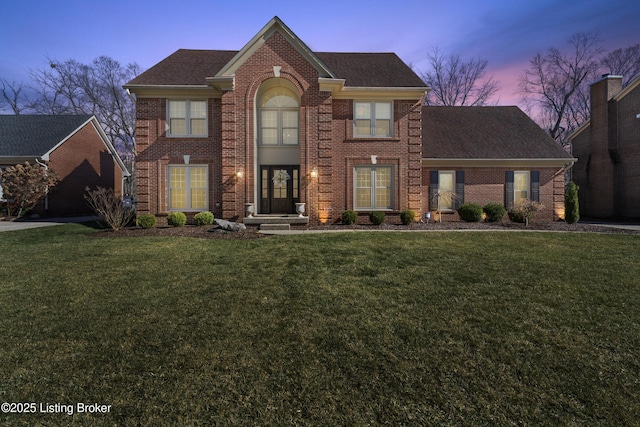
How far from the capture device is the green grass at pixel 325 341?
2355 millimetres

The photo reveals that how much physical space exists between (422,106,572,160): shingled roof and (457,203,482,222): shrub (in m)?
2.93

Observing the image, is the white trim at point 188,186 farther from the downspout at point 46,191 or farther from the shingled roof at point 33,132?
the shingled roof at point 33,132

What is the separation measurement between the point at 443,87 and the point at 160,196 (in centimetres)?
3015

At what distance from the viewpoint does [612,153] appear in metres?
19.1

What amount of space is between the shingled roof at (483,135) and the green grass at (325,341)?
36.3 ft

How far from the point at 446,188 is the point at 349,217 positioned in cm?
658

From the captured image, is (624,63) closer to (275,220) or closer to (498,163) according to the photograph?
(498,163)

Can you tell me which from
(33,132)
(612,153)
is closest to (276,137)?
(33,132)

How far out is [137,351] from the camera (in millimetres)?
3121

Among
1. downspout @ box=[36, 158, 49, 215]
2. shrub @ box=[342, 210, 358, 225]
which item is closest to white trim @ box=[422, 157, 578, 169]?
shrub @ box=[342, 210, 358, 225]

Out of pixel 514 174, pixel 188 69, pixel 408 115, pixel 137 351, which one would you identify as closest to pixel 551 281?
pixel 137 351

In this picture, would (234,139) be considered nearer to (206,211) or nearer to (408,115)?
(206,211)

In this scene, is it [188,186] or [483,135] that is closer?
[188,186]

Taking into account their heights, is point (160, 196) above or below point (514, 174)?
below
